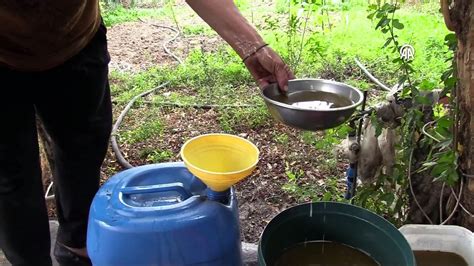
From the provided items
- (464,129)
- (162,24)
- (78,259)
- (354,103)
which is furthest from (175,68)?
(464,129)

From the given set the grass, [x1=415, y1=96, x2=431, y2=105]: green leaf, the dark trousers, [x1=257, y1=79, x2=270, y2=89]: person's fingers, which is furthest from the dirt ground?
[x1=415, y1=96, x2=431, y2=105]: green leaf

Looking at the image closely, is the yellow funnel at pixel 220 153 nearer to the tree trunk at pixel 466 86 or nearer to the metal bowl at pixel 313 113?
the metal bowl at pixel 313 113

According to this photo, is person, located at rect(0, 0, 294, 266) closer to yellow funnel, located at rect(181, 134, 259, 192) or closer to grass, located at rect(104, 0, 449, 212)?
yellow funnel, located at rect(181, 134, 259, 192)

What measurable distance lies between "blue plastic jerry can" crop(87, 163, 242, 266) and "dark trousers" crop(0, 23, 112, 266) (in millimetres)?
356

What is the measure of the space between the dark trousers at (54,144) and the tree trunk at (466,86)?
3.78 ft

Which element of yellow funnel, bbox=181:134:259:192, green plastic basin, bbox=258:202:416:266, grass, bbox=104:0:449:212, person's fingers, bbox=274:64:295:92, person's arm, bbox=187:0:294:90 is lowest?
grass, bbox=104:0:449:212

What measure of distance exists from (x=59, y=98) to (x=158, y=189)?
51 centimetres

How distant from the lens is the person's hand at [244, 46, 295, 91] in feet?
5.65

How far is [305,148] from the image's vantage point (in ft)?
10.0

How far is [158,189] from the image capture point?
146cm

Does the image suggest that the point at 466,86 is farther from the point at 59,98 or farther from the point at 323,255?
the point at 59,98

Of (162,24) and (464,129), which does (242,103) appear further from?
(162,24)

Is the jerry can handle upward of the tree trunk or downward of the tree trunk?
downward

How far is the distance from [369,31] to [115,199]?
378 cm
